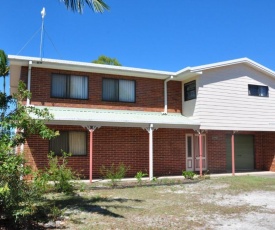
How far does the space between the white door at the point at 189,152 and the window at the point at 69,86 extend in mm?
6583

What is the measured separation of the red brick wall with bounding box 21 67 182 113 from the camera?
16.8 meters

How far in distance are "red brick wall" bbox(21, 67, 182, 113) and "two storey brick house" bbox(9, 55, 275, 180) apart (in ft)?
0.16

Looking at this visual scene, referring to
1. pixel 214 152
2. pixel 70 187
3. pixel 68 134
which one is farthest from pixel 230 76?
pixel 70 187

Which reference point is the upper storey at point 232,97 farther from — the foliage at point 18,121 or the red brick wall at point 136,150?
the foliage at point 18,121

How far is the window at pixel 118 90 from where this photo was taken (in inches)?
724

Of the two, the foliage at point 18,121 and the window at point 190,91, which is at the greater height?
the window at point 190,91

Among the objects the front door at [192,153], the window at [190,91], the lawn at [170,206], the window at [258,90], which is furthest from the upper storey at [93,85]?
the lawn at [170,206]

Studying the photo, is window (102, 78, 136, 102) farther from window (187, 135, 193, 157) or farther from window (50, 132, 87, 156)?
window (187, 135, 193, 157)

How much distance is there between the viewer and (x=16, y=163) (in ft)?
21.6

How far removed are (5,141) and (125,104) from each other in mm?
11963

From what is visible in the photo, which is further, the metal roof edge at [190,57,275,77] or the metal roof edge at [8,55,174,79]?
the metal roof edge at [190,57,275,77]

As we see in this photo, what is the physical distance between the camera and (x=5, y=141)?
6988 millimetres

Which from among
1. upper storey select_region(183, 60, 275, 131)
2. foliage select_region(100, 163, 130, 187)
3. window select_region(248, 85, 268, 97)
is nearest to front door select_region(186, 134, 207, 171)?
upper storey select_region(183, 60, 275, 131)

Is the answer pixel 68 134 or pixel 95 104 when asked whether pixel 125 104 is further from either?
pixel 68 134
